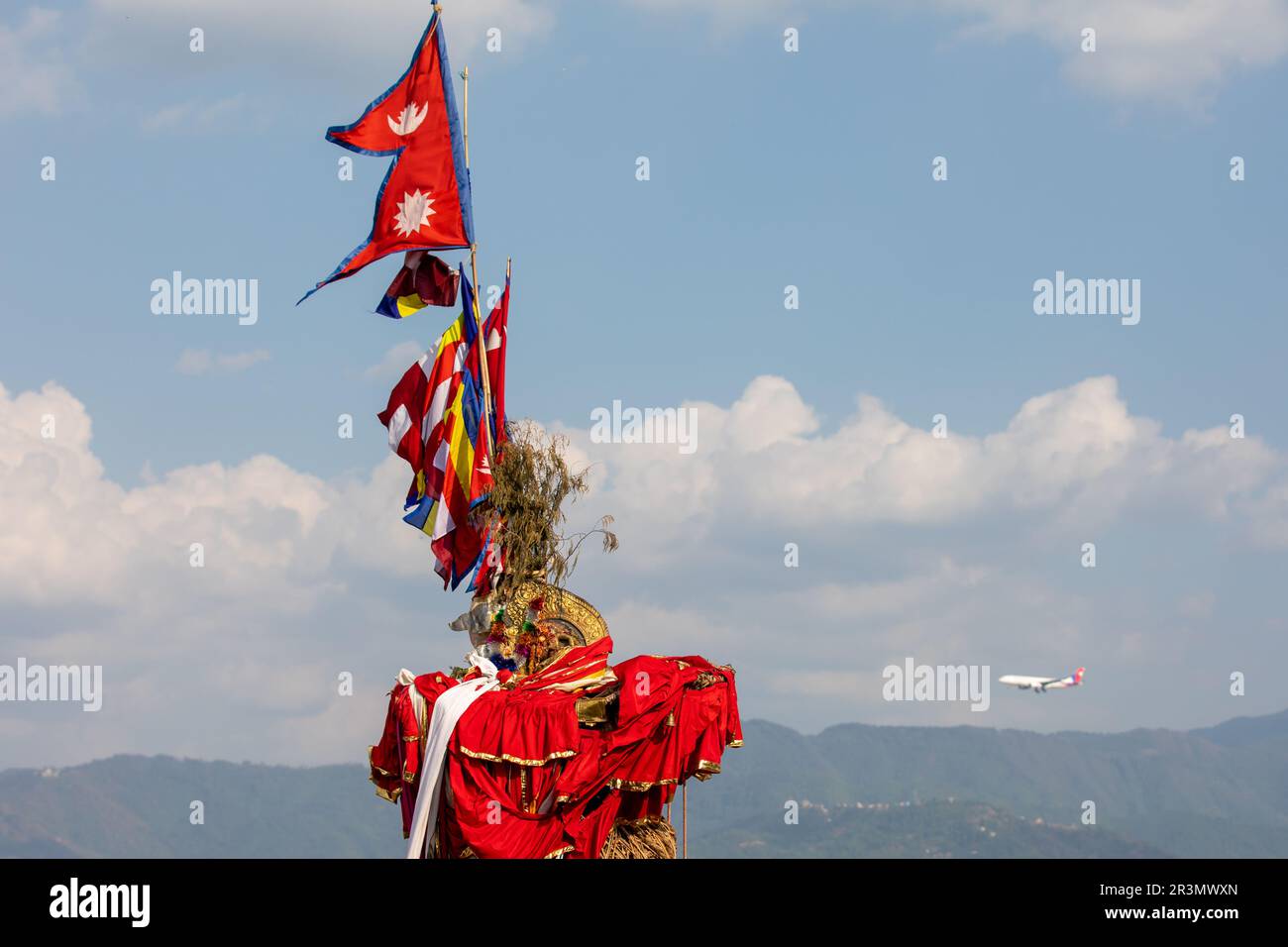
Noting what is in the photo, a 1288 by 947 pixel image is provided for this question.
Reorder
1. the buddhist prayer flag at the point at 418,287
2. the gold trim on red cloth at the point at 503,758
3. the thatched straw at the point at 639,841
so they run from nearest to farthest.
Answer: the gold trim on red cloth at the point at 503,758 < the thatched straw at the point at 639,841 < the buddhist prayer flag at the point at 418,287

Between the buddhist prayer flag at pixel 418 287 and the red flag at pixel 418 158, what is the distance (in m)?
Answer: 0.60

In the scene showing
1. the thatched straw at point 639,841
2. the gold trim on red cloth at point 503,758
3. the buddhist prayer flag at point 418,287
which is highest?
the buddhist prayer flag at point 418,287

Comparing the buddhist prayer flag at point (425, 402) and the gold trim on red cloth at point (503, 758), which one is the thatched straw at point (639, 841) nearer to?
the gold trim on red cloth at point (503, 758)

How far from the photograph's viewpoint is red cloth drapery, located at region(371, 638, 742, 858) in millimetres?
21953

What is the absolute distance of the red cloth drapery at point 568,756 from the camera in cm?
2195

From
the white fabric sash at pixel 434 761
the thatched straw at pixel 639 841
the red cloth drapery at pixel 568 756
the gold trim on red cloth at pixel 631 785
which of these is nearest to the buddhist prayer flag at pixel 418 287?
the red cloth drapery at pixel 568 756

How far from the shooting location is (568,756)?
72.4 ft

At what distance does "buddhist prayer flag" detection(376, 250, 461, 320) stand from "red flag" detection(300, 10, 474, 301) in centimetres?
60

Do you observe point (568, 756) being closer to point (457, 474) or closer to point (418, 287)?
point (457, 474)
